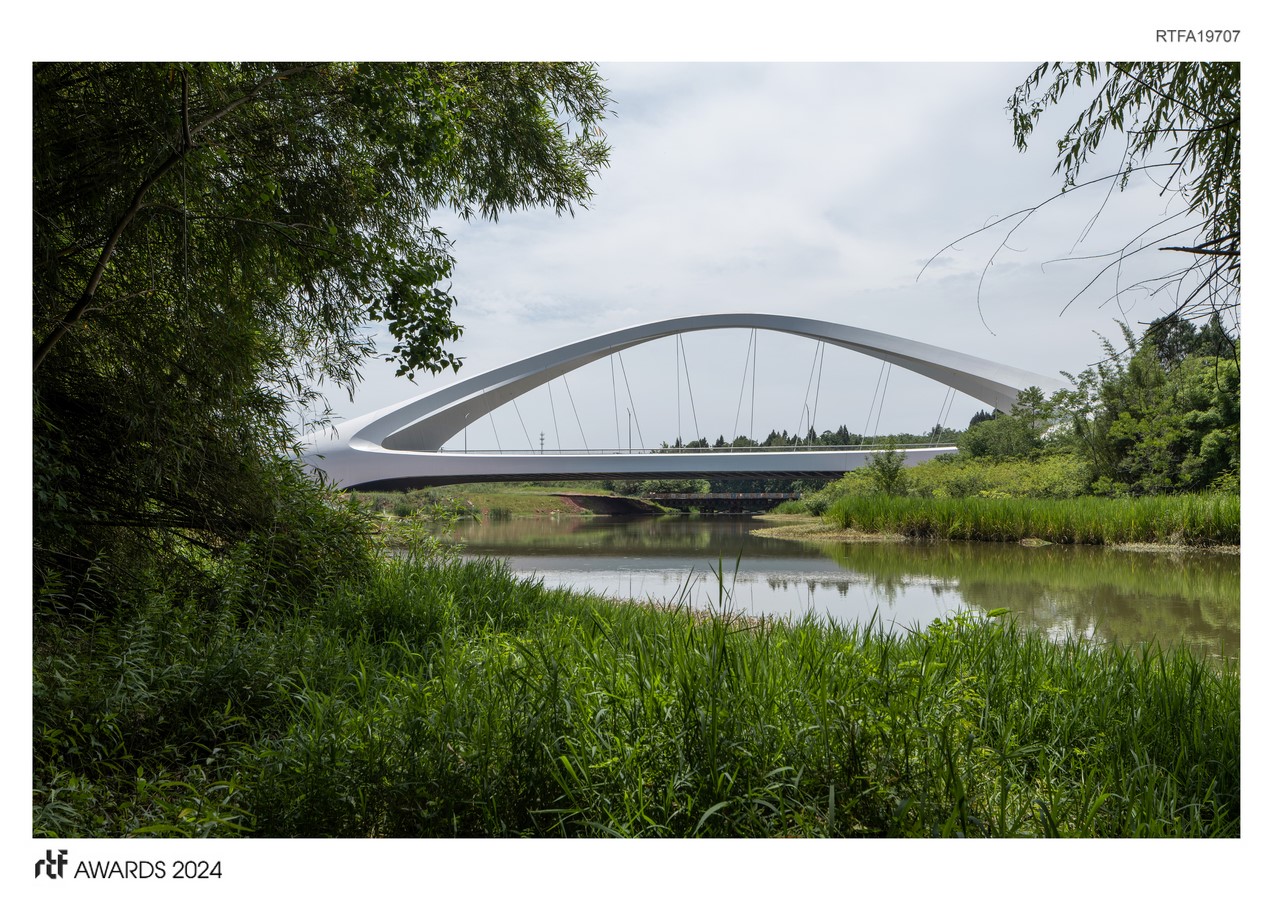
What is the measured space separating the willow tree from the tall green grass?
10.1 meters

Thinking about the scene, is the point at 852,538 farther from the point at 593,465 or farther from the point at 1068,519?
the point at 593,465

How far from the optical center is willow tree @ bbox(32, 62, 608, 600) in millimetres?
2707

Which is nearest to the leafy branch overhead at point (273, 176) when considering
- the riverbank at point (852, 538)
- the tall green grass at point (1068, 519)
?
the riverbank at point (852, 538)

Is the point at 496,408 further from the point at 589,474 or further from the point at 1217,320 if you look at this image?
the point at 1217,320

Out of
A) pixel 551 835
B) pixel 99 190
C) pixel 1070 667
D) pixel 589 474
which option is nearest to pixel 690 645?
pixel 551 835

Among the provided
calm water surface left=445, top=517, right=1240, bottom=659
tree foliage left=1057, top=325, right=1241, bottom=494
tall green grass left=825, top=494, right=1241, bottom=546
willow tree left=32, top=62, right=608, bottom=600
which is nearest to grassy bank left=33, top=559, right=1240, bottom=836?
willow tree left=32, top=62, right=608, bottom=600

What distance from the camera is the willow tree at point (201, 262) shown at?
271cm
